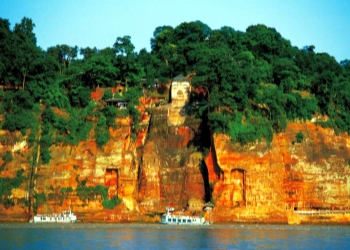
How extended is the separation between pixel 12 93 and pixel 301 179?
28980 millimetres

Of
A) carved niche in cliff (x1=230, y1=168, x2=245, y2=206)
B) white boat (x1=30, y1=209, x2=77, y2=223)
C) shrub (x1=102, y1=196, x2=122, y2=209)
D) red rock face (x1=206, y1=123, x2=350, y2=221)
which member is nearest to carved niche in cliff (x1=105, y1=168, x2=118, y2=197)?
shrub (x1=102, y1=196, x2=122, y2=209)

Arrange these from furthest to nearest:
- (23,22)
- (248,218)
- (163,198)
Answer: (23,22), (163,198), (248,218)

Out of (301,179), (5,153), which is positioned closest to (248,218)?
(301,179)

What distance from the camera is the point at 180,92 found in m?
85.5

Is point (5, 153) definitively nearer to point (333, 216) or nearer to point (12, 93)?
point (12, 93)

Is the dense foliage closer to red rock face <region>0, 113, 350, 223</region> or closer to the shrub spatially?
red rock face <region>0, 113, 350, 223</region>

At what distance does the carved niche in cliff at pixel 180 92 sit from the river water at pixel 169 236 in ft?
50.9

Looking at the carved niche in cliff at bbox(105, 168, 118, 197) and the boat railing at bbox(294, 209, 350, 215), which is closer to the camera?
the boat railing at bbox(294, 209, 350, 215)

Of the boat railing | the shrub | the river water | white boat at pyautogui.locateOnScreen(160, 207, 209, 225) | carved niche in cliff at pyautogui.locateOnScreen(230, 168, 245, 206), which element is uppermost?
carved niche in cliff at pyautogui.locateOnScreen(230, 168, 245, 206)

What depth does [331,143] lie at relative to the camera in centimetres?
8206

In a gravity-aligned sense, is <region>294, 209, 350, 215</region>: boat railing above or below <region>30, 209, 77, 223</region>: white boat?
above

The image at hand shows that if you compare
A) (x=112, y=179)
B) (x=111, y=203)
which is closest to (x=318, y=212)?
(x=111, y=203)

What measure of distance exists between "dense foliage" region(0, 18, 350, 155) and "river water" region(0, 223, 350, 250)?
415 inches

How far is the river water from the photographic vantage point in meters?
54.7
